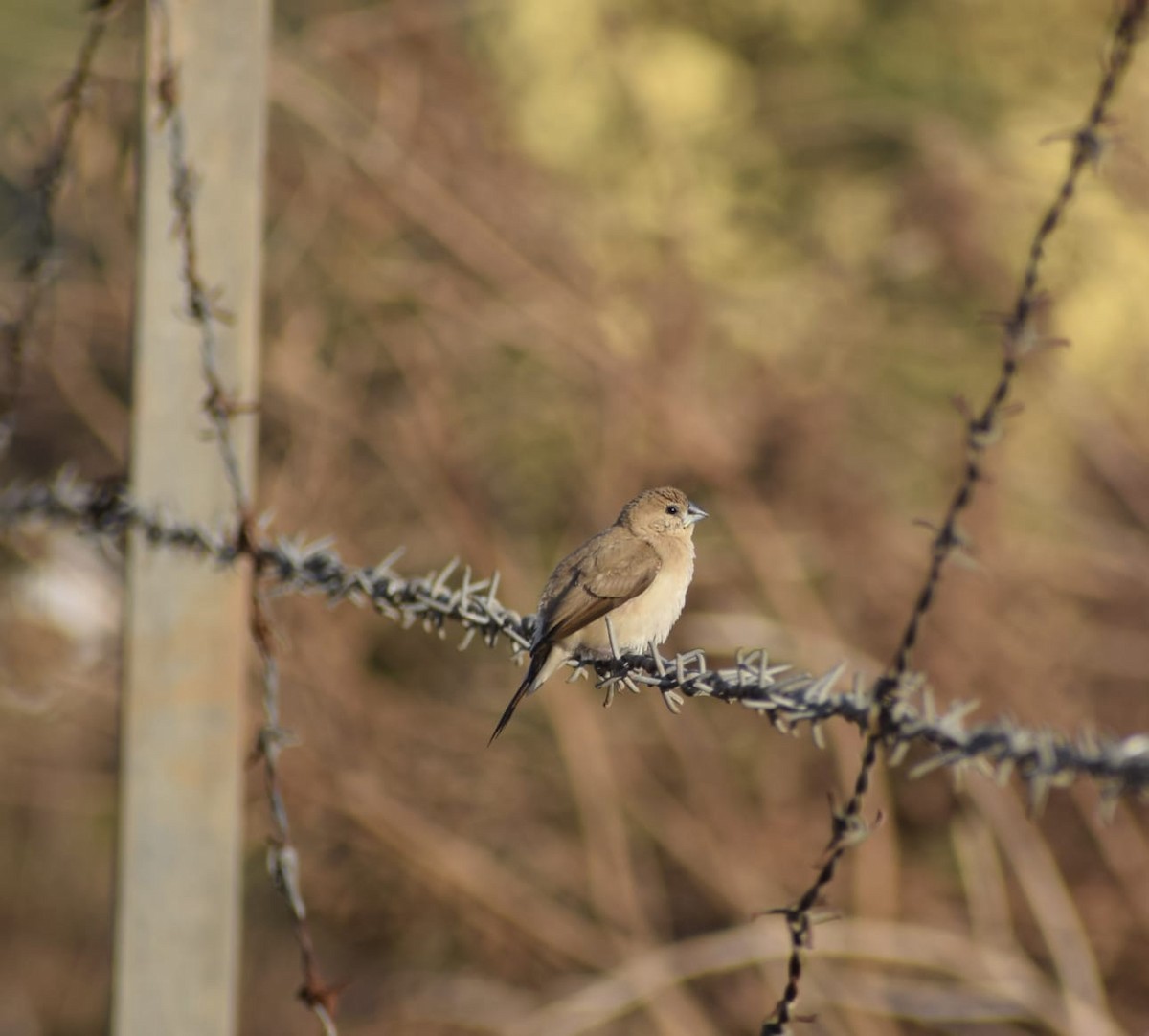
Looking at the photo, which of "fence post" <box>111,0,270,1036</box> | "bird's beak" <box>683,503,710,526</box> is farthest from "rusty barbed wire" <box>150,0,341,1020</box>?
"bird's beak" <box>683,503,710,526</box>

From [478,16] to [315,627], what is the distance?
5.02 m

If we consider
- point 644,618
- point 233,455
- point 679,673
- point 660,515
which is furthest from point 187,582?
point 679,673

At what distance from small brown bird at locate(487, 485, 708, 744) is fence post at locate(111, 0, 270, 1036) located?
0.77 m

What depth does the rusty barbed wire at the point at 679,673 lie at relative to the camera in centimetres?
160

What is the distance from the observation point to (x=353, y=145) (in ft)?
25.0

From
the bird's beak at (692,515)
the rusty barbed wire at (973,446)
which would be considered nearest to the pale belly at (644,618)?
the bird's beak at (692,515)

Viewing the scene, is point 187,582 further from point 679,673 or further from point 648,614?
point 679,673

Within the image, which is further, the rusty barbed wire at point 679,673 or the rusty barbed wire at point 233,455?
the rusty barbed wire at point 233,455

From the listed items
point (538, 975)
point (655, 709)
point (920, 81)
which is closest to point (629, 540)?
point (655, 709)

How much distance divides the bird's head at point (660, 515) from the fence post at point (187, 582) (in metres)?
1.02

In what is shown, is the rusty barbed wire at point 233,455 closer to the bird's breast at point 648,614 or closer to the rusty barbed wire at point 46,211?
the rusty barbed wire at point 46,211

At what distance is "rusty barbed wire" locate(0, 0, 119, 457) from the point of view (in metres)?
3.63

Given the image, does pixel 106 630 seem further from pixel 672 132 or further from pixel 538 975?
pixel 672 132

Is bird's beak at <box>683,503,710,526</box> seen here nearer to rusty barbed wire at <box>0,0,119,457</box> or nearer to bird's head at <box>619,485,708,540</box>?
bird's head at <box>619,485,708,540</box>
